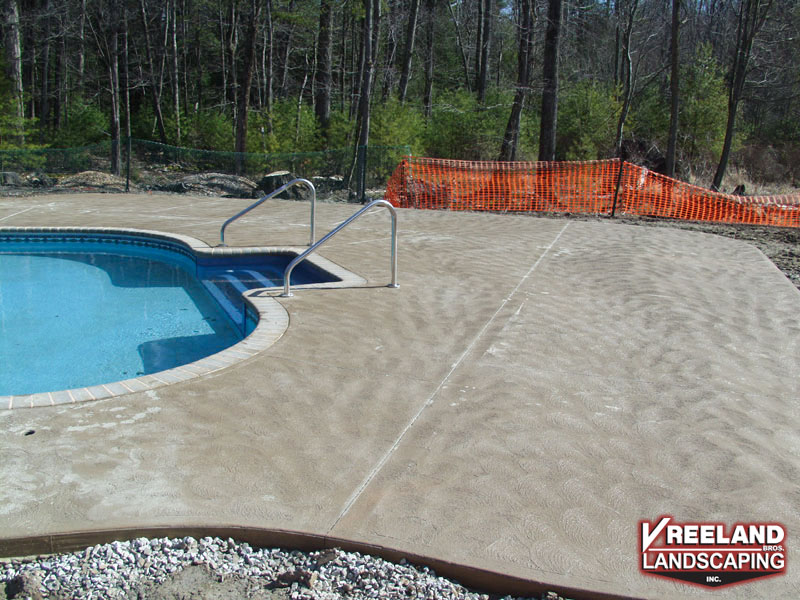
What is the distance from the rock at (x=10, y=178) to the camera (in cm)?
1680

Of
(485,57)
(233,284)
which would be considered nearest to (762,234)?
(233,284)

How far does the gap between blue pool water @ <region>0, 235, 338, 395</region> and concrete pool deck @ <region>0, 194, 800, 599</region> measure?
1.56 m

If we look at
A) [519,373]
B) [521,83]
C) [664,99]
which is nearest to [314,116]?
[521,83]

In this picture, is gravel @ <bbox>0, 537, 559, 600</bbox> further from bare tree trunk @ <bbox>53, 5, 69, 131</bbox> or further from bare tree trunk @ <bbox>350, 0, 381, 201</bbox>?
bare tree trunk @ <bbox>53, 5, 69, 131</bbox>

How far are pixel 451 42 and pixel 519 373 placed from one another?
39.0m

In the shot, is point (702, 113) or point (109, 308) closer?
point (109, 308)

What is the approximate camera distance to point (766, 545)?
2805 millimetres

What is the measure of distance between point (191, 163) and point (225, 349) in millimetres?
14669

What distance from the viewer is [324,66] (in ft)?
78.4

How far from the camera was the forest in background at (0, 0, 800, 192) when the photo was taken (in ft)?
69.6

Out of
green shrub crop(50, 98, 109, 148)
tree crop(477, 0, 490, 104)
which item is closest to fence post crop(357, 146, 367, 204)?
tree crop(477, 0, 490, 104)

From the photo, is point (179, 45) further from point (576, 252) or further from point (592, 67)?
point (576, 252)

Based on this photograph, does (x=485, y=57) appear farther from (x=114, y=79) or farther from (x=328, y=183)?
(x=114, y=79)

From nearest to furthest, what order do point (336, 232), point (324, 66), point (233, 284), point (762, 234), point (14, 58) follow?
point (336, 232)
point (233, 284)
point (762, 234)
point (14, 58)
point (324, 66)
